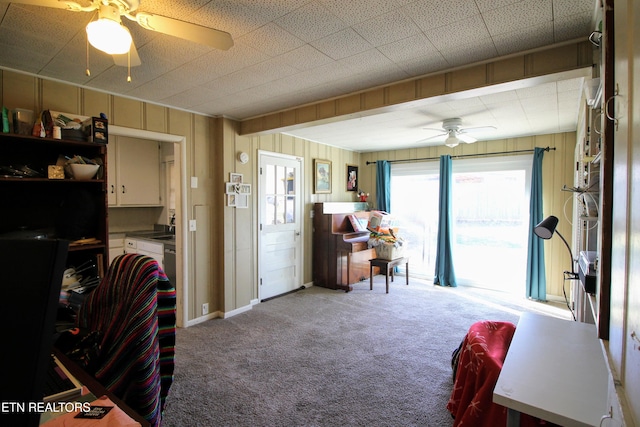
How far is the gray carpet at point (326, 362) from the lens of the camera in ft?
6.85

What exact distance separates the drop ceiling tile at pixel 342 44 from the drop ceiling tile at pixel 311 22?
0.16 feet

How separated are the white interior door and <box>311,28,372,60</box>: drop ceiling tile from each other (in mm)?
2308

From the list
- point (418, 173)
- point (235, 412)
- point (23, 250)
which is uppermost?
point (418, 173)

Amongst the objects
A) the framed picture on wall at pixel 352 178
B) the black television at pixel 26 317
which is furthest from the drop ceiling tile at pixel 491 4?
the framed picture on wall at pixel 352 178

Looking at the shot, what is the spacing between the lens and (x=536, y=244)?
14.6ft

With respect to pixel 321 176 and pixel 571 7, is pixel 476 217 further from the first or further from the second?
pixel 571 7

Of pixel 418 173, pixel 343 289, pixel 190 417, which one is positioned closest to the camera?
pixel 190 417

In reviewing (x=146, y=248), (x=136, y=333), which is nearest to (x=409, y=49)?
(x=136, y=333)

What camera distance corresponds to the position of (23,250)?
1.54 ft

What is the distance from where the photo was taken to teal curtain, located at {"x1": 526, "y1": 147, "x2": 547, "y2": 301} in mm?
4457

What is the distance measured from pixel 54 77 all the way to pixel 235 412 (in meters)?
2.82

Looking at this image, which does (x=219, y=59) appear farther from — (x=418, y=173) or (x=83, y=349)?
(x=418, y=173)

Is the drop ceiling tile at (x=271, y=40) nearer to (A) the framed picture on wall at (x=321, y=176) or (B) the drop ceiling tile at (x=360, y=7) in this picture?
(B) the drop ceiling tile at (x=360, y=7)

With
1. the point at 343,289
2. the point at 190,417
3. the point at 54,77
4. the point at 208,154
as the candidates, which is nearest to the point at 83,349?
the point at 190,417
